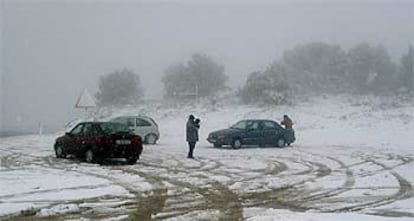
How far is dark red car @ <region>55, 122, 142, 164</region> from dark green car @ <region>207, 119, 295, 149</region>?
8.04 meters

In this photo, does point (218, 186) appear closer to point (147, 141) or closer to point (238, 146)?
point (238, 146)

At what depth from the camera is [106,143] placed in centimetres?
1875

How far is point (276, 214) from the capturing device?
9.73 metres

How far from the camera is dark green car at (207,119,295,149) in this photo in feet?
88.0

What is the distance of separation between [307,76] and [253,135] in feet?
113

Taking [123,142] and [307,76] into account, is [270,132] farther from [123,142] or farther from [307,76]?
[307,76]

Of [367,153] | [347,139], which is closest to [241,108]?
[347,139]

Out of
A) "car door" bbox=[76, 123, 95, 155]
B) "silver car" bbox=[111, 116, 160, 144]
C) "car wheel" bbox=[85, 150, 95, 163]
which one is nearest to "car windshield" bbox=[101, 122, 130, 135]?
"car door" bbox=[76, 123, 95, 155]

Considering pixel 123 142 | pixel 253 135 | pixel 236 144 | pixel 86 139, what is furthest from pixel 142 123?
pixel 123 142

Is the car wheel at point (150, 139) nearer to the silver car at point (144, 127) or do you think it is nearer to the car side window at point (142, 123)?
the silver car at point (144, 127)

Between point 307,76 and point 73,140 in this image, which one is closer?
point 73,140

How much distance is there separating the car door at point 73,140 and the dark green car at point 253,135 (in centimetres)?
807

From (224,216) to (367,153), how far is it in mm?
15486

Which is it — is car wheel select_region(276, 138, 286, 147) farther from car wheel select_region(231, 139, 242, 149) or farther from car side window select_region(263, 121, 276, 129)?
car wheel select_region(231, 139, 242, 149)
